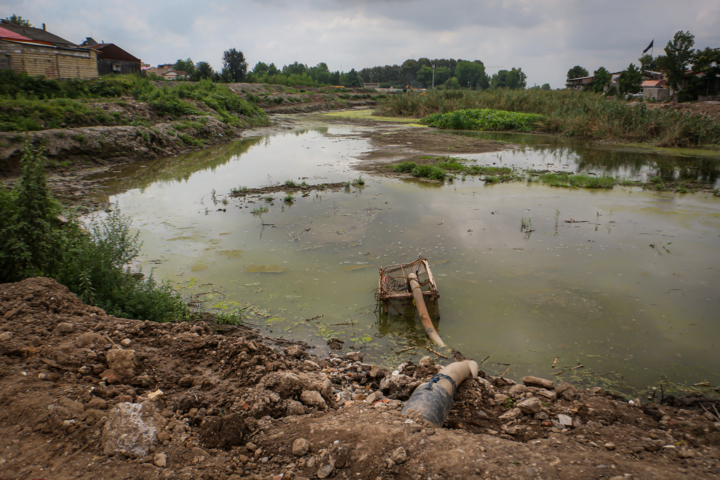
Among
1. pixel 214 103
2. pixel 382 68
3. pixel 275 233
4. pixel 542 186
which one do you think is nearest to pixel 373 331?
pixel 275 233

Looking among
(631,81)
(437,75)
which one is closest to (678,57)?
(631,81)

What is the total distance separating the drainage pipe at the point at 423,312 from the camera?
463cm

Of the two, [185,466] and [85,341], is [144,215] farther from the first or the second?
[185,466]

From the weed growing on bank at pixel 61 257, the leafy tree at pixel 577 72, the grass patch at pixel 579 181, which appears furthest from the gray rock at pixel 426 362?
the leafy tree at pixel 577 72

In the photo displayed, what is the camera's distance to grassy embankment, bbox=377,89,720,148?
1777 cm

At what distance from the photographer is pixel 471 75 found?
122 meters

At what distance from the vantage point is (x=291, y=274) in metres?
6.27

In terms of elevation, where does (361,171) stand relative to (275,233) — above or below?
above

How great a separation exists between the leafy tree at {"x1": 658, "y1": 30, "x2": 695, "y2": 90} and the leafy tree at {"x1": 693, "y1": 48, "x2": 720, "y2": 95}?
110cm

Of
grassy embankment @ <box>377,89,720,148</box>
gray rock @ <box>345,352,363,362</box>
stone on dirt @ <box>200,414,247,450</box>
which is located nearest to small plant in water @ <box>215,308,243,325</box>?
gray rock @ <box>345,352,363,362</box>

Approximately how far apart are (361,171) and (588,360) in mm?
10211

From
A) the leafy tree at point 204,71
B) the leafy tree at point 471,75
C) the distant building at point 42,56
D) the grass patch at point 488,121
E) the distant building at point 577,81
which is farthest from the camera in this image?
the leafy tree at point 471,75

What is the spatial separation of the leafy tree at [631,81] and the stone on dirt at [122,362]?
4701cm

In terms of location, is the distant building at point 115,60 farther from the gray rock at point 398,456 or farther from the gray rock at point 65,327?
the gray rock at point 398,456
